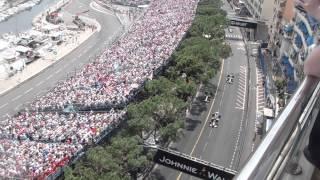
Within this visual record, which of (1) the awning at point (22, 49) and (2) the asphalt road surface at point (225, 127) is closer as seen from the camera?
(2) the asphalt road surface at point (225, 127)

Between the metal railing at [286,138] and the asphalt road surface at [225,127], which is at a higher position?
the metal railing at [286,138]

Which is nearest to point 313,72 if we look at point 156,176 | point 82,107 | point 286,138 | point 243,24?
point 286,138

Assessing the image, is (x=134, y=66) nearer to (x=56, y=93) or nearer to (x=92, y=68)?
(x=92, y=68)

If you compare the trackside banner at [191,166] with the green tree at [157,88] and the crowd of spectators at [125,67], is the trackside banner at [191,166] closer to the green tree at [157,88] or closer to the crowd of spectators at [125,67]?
the green tree at [157,88]

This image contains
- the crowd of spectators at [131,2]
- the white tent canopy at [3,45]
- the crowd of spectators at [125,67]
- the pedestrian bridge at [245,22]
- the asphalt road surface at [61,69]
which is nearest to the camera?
the crowd of spectators at [125,67]

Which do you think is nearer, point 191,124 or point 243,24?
point 191,124

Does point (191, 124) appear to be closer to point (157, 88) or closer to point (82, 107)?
point (157, 88)

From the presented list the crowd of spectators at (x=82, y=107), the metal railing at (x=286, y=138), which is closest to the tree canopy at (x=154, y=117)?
the crowd of spectators at (x=82, y=107)
